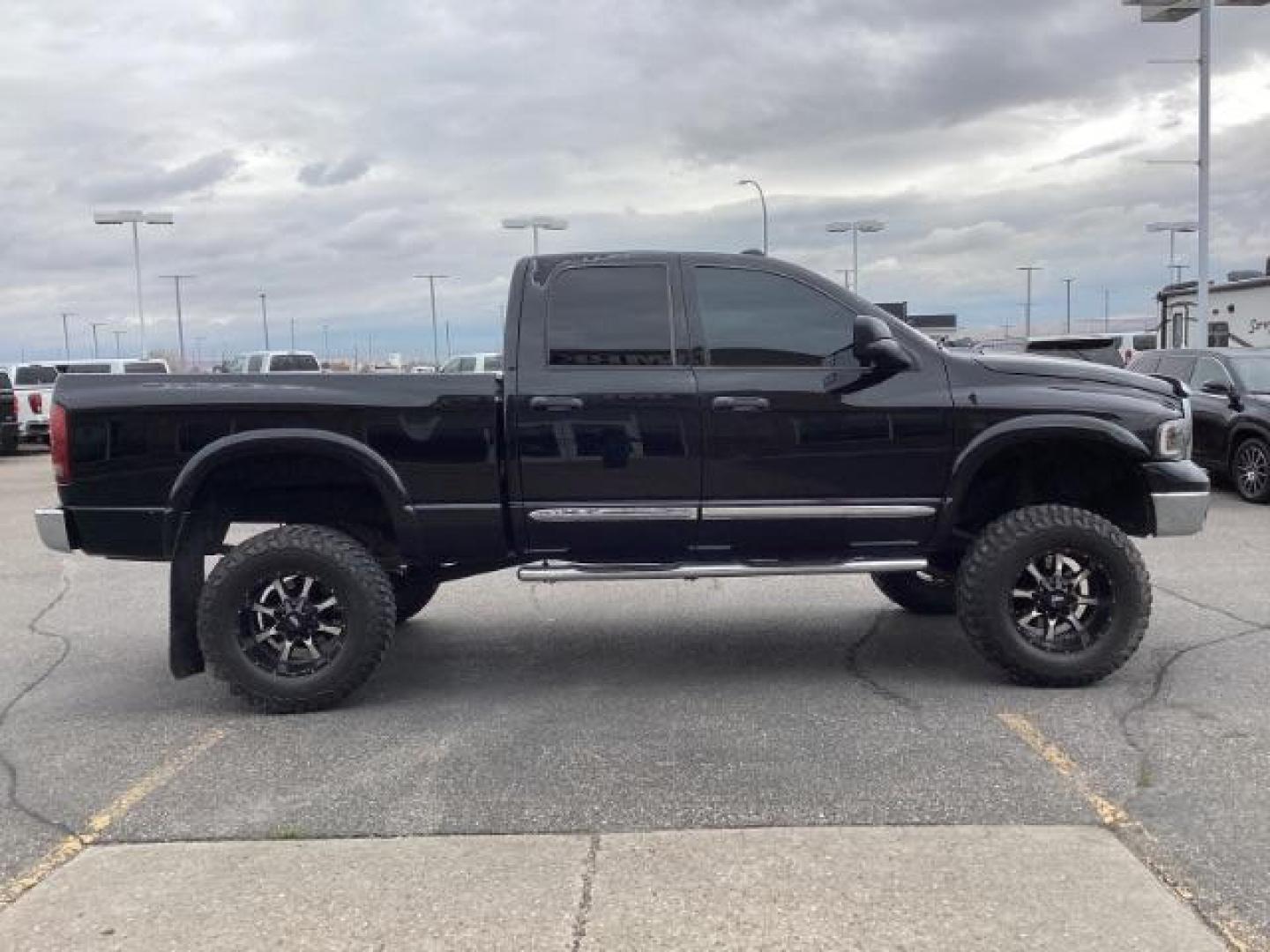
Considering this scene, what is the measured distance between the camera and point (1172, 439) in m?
5.35

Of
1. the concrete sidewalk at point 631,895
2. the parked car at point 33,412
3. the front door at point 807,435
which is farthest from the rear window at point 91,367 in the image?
the concrete sidewalk at point 631,895

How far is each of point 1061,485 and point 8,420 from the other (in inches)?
864

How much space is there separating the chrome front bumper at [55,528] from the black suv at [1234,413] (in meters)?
10.5

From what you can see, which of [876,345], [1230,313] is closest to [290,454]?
[876,345]

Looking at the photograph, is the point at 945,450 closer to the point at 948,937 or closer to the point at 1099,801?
the point at 1099,801

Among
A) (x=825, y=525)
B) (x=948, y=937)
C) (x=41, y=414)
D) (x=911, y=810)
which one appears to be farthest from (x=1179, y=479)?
(x=41, y=414)

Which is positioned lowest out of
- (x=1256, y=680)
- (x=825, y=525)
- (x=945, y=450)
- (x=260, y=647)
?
(x=1256, y=680)

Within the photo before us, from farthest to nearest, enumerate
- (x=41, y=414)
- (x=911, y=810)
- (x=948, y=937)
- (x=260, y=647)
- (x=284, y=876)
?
(x=41, y=414)
(x=260, y=647)
(x=911, y=810)
(x=284, y=876)
(x=948, y=937)

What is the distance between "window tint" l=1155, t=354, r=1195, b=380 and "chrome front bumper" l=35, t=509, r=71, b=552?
11.9 meters

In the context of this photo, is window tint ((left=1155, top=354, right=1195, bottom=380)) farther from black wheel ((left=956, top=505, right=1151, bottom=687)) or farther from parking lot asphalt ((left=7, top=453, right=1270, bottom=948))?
black wheel ((left=956, top=505, right=1151, bottom=687))

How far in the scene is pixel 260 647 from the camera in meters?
5.14

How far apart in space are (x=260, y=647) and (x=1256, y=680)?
4727 millimetres

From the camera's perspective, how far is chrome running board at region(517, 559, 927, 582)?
520cm

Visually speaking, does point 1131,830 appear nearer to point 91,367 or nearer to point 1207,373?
point 1207,373
